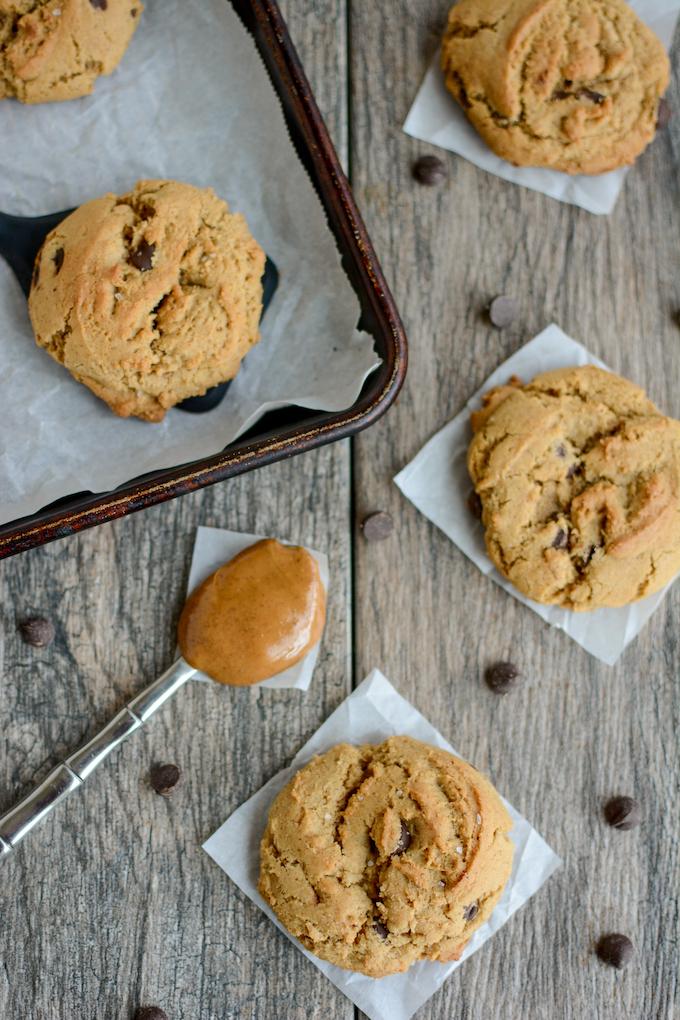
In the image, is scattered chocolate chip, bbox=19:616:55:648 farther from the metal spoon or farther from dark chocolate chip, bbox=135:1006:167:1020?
dark chocolate chip, bbox=135:1006:167:1020

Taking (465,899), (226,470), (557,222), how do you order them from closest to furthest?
(226,470) → (465,899) → (557,222)

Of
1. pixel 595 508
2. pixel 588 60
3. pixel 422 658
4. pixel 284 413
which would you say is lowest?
pixel 422 658

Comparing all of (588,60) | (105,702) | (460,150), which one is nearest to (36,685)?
(105,702)

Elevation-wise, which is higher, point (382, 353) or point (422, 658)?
point (382, 353)

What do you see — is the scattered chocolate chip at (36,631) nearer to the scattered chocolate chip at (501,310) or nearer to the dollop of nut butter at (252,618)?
the dollop of nut butter at (252,618)

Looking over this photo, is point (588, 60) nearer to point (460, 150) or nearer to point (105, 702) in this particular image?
point (460, 150)

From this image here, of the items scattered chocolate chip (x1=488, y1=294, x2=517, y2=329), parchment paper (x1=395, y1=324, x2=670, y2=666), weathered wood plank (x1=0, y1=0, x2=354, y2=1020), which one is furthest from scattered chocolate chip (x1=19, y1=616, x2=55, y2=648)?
scattered chocolate chip (x1=488, y1=294, x2=517, y2=329)
